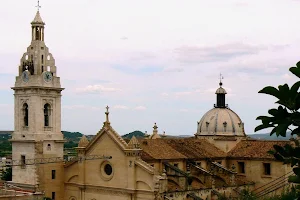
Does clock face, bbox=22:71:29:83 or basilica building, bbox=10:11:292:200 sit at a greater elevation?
clock face, bbox=22:71:29:83

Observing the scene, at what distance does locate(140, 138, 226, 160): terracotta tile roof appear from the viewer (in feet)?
166

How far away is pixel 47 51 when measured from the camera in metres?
54.4

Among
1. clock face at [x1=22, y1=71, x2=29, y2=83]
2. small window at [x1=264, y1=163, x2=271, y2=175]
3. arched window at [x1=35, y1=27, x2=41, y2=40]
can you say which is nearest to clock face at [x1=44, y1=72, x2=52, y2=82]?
clock face at [x1=22, y1=71, x2=29, y2=83]

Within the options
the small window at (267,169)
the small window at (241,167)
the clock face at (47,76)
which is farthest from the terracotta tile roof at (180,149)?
the clock face at (47,76)

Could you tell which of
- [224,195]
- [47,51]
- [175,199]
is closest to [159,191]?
[175,199]

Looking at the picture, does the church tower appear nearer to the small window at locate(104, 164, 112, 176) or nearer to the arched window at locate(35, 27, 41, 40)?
the arched window at locate(35, 27, 41, 40)

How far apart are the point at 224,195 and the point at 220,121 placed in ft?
35.0

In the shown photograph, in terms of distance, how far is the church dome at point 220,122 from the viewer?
57125 mm

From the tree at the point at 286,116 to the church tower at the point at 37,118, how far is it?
152ft

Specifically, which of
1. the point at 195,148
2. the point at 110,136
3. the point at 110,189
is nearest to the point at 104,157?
the point at 110,136

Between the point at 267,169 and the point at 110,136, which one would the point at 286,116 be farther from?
the point at 267,169

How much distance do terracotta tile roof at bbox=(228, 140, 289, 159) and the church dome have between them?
5.05 ft

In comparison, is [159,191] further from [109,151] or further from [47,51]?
[47,51]

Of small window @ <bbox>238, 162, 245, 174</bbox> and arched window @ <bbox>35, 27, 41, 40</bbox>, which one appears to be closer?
arched window @ <bbox>35, 27, 41, 40</bbox>
